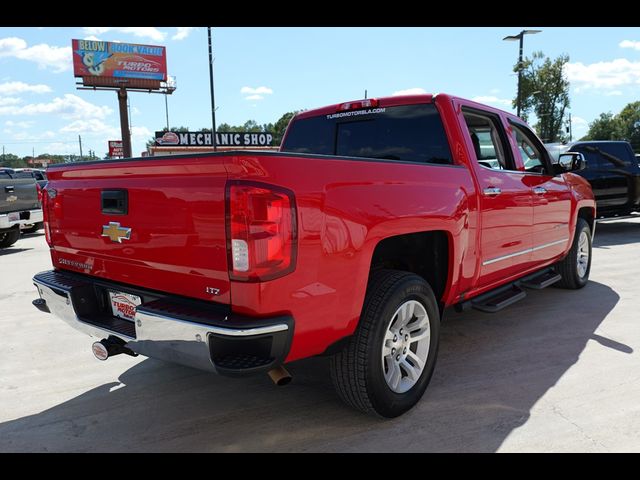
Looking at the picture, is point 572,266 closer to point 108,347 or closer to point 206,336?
point 206,336

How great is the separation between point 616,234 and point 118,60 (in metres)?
45.8

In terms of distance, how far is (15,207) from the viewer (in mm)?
9648

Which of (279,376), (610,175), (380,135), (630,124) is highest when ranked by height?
(630,124)

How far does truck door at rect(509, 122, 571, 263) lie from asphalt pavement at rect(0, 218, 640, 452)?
0.77 meters

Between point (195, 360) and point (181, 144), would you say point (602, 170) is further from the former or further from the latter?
point (181, 144)

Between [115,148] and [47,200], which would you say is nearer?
[47,200]

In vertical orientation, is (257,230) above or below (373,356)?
above

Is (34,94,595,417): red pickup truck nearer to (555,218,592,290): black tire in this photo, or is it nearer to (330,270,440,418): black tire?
(330,270,440,418): black tire

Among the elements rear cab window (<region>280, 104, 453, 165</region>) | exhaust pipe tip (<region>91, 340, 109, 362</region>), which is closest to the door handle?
rear cab window (<region>280, 104, 453, 165</region>)

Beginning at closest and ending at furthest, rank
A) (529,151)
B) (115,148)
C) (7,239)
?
(529,151), (7,239), (115,148)

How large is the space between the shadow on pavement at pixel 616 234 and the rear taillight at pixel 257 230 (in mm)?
8789

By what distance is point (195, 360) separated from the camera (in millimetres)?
2219

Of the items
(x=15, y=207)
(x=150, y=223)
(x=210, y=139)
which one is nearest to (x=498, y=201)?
(x=150, y=223)

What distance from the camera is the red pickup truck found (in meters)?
2.18
